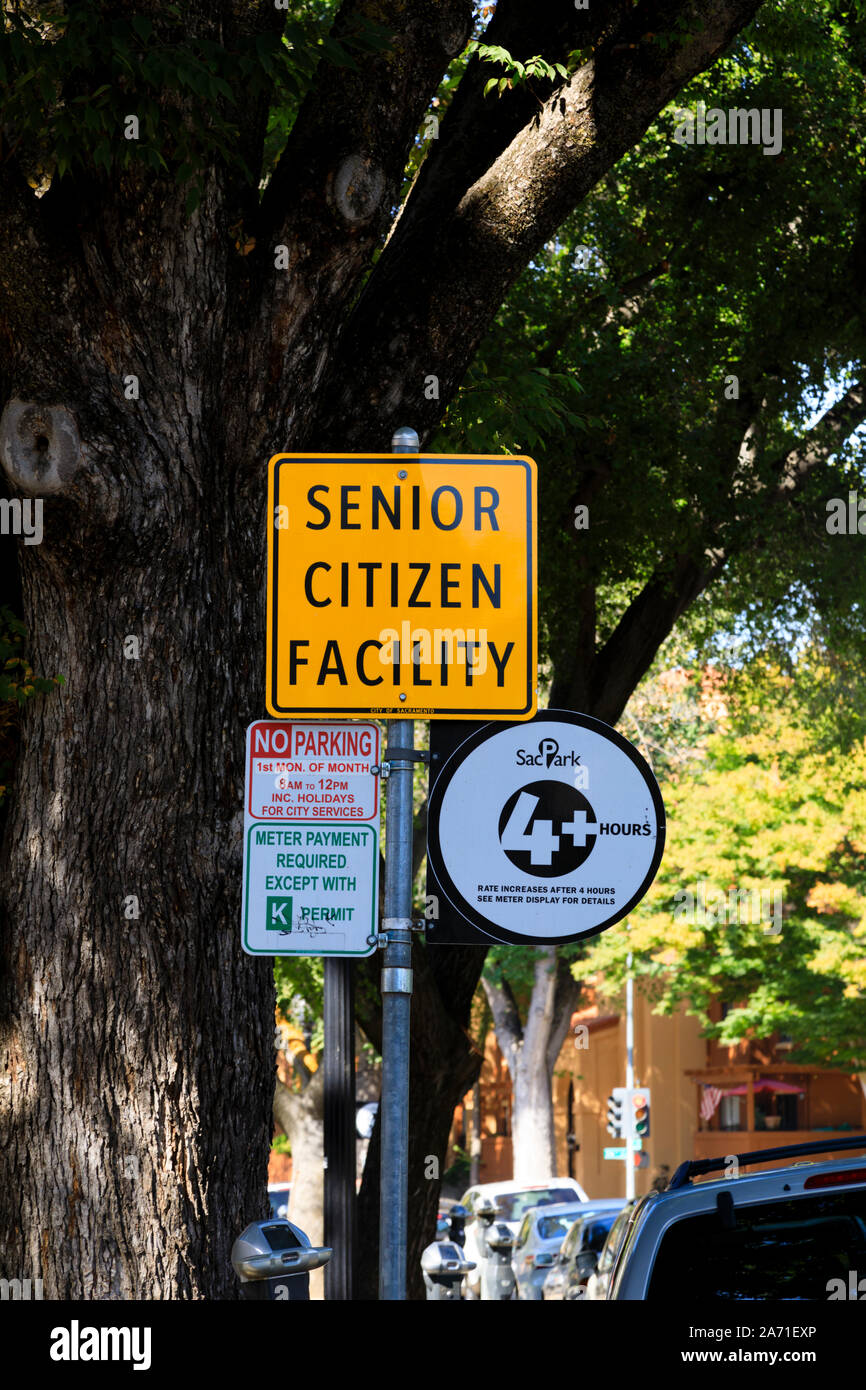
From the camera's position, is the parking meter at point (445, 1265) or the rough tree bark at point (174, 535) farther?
the parking meter at point (445, 1265)

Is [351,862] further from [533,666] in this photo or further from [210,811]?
[210,811]

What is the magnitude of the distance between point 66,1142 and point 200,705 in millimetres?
1366

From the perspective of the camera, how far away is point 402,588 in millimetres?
3904

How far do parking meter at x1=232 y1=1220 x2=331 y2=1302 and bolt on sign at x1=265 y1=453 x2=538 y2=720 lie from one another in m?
1.21

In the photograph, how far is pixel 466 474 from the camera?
155 inches

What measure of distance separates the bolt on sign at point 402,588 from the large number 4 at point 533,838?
258 millimetres

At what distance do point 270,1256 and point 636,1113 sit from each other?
29569 mm

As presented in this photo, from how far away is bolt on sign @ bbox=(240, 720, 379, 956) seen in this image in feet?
12.6

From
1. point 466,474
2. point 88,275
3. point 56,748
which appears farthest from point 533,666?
point 88,275

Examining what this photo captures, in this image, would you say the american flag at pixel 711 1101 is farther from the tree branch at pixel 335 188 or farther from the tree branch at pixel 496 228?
the tree branch at pixel 335 188

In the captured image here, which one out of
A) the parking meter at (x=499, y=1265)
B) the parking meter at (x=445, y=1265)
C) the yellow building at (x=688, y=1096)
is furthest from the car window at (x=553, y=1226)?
the parking meter at (x=445, y=1265)

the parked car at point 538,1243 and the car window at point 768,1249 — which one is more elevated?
the car window at point 768,1249

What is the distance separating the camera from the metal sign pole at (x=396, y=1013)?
3.49 m

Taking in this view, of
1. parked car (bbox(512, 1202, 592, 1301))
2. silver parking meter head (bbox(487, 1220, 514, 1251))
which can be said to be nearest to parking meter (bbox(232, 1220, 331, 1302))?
silver parking meter head (bbox(487, 1220, 514, 1251))
